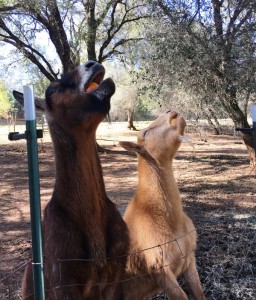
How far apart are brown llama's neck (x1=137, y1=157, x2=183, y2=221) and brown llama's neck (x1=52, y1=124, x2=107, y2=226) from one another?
90 centimetres

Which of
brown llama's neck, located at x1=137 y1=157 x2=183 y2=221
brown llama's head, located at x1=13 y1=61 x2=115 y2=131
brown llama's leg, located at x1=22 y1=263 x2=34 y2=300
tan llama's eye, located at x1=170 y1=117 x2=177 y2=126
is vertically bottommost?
brown llama's leg, located at x1=22 y1=263 x2=34 y2=300

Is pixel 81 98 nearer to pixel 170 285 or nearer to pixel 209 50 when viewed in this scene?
pixel 170 285

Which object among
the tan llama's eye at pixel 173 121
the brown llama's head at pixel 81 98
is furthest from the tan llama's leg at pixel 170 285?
the brown llama's head at pixel 81 98

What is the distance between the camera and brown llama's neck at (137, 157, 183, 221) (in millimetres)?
3424

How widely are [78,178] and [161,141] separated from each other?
1183mm

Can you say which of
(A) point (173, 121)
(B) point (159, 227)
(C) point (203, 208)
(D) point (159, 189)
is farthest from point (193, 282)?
(C) point (203, 208)

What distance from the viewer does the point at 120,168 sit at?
1490cm

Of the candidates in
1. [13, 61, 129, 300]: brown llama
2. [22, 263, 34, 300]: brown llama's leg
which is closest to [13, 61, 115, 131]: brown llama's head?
[13, 61, 129, 300]: brown llama

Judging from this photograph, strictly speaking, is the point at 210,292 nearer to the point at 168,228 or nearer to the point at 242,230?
the point at 168,228

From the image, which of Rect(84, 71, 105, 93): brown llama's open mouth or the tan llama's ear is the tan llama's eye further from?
Rect(84, 71, 105, 93): brown llama's open mouth

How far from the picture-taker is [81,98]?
257 cm

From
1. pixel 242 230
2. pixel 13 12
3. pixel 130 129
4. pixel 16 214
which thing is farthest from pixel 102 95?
pixel 130 129

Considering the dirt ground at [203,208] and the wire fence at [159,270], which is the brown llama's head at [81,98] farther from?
the dirt ground at [203,208]

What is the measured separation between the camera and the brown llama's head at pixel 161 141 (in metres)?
3.54
